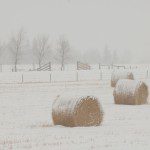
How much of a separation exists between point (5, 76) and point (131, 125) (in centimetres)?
3890

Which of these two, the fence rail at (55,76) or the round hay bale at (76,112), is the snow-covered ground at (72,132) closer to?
the round hay bale at (76,112)

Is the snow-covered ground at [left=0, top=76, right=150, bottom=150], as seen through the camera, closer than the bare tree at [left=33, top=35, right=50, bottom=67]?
Yes

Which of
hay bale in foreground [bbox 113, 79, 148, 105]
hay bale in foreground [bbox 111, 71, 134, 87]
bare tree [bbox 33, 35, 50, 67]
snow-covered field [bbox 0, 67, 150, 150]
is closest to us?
snow-covered field [bbox 0, 67, 150, 150]

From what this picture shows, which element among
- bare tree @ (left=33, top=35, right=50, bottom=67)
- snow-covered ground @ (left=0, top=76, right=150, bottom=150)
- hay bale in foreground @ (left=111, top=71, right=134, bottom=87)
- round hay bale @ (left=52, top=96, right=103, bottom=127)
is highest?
bare tree @ (left=33, top=35, right=50, bottom=67)

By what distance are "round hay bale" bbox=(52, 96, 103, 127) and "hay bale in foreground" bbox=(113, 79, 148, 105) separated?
7953mm

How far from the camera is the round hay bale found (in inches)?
634

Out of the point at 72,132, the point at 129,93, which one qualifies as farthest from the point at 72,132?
the point at 129,93

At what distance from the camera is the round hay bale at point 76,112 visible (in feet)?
52.8

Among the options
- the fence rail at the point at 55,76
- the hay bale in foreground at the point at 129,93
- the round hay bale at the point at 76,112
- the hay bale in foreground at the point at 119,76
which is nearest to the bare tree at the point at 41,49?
the fence rail at the point at 55,76

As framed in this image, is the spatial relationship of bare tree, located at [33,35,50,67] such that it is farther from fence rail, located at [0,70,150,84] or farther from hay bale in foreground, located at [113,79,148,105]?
hay bale in foreground, located at [113,79,148,105]

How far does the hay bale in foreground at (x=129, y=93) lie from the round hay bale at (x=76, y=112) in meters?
7.95

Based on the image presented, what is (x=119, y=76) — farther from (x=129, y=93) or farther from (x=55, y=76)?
(x=55, y=76)

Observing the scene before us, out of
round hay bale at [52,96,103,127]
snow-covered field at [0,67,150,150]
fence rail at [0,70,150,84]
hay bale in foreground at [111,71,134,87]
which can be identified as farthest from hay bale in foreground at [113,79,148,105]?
fence rail at [0,70,150,84]

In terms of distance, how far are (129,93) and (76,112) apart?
365 inches
